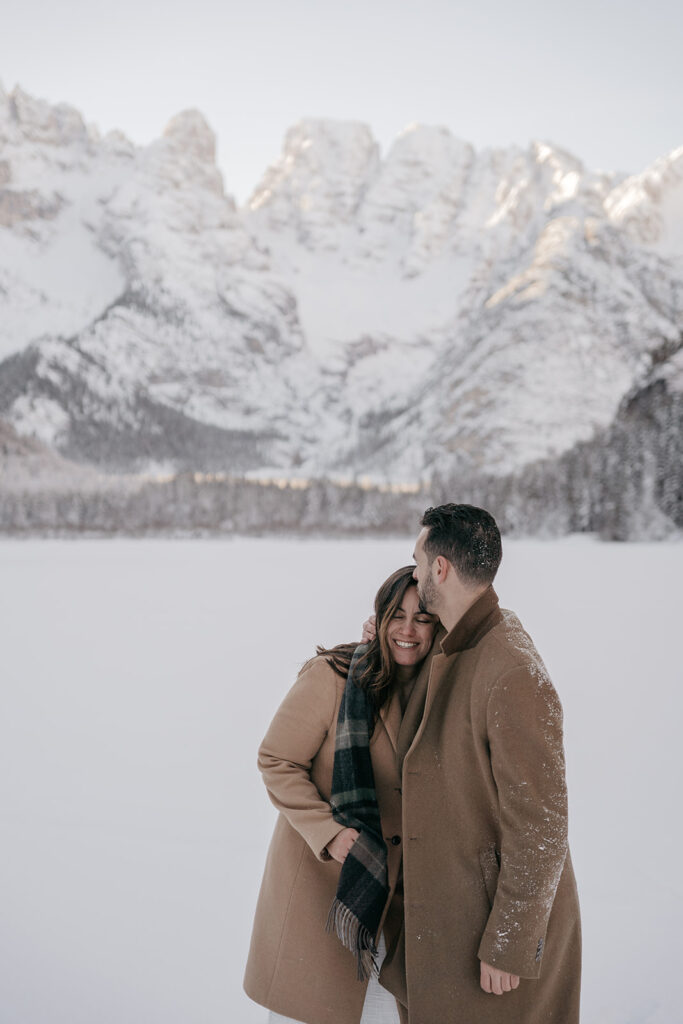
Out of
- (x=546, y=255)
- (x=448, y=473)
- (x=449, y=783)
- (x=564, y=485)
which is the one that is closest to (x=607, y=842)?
(x=449, y=783)

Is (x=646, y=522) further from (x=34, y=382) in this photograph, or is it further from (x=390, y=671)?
(x=34, y=382)

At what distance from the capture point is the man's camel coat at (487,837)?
234 centimetres

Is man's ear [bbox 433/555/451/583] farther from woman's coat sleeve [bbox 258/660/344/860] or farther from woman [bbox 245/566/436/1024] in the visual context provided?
woman's coat sleeve [bbox 258/660/344/860]

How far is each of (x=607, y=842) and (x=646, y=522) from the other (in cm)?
4545

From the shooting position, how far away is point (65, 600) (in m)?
18.6

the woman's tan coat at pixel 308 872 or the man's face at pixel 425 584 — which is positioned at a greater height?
the man's face at pixel 425 584

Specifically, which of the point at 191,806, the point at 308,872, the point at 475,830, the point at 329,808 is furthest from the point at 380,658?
the point at 191,806

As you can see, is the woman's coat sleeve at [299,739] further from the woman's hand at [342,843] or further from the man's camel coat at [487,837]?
the man's camel coat at [487,837]

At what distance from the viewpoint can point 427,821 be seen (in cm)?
257

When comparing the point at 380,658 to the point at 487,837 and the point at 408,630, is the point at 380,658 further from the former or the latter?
the point at 487,837

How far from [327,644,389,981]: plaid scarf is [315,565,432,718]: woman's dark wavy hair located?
0.16 feet

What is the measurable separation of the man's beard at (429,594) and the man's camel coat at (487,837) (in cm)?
13

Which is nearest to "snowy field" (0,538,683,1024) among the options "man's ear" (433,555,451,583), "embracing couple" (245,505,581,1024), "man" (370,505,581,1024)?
"embracing couple" (245,505,581,1024)

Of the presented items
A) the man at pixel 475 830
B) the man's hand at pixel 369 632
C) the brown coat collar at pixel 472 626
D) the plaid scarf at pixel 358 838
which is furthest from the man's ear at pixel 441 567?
the plaid scarf at pixel 358 838
